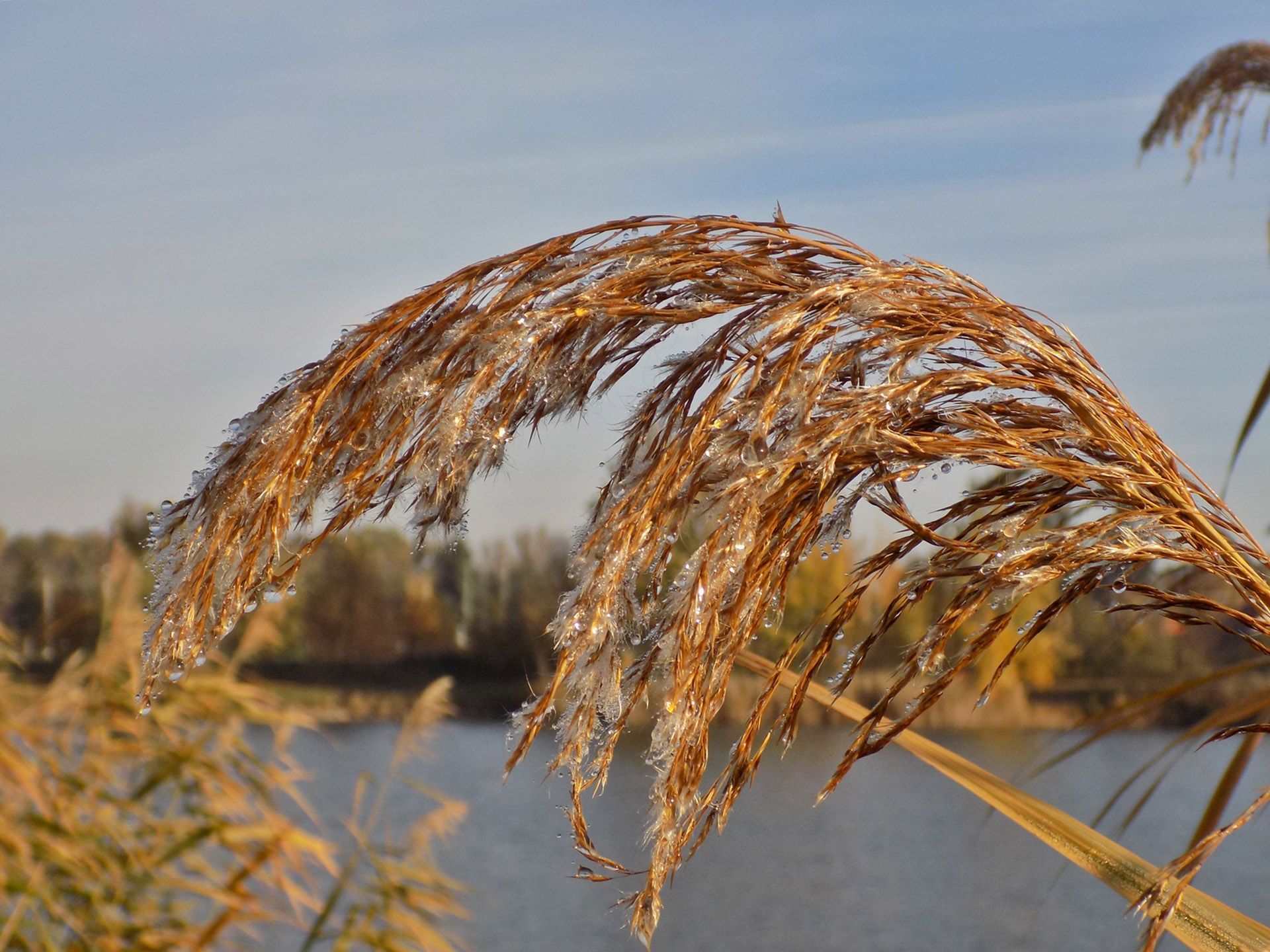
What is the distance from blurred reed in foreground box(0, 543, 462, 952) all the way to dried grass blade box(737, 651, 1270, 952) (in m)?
2.31

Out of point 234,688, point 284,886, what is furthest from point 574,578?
point 234,688

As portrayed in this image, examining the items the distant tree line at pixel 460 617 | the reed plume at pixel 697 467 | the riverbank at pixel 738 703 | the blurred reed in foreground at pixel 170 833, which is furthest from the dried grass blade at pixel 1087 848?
the riverbank at pixel 738 703

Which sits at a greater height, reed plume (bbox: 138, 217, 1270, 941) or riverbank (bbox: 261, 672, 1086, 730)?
reed plume (bbox: 138, 217, 1270, 941)

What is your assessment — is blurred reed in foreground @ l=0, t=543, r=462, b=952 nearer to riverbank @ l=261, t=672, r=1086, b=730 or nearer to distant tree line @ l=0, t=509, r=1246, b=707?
distant tree line @ l=0, t=509, r=1246, b=707

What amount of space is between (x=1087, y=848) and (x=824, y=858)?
17602mm

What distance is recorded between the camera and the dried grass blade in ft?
3.86

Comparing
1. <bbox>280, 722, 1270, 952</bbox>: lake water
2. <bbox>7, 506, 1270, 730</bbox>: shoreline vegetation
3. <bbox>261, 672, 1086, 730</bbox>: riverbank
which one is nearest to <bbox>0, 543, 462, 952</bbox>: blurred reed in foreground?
<bbox>7, 506, 1270, 730</bbox>: shoreline vegetation

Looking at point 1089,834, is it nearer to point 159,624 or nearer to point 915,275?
point 915,275

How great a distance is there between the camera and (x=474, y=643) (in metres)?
15.9

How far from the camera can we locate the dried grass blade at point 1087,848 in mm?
1177

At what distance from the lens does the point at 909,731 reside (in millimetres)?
1295

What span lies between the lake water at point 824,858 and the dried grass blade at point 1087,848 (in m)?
10.8

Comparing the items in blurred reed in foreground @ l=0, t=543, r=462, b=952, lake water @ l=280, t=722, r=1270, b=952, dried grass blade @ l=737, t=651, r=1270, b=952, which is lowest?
lake water @ l=280, t=722, r=1270, b=952

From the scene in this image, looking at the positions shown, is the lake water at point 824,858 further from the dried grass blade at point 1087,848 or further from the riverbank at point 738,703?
the dried grass blade at point 1087,848
